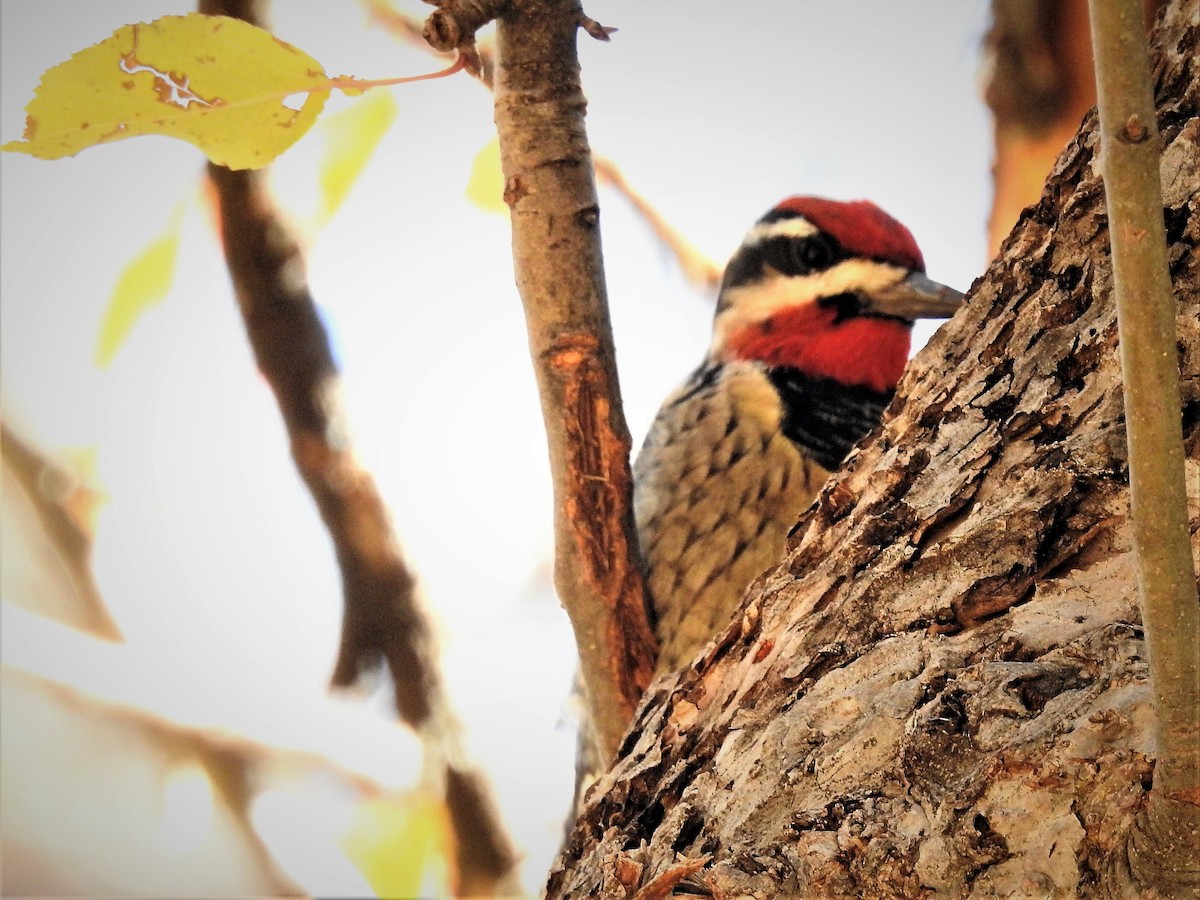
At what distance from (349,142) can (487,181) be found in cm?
18

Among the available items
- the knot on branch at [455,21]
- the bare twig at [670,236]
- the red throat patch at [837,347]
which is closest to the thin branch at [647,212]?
the bare twig at [670,236]

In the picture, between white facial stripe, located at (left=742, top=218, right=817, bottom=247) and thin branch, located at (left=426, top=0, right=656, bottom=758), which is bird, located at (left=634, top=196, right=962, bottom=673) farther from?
thin branch, located at (left=426, top=0, right=656, bottom=758)

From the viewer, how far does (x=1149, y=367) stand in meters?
0.40

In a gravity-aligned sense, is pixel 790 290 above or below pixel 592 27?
below

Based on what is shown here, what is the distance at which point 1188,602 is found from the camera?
0.41 metres

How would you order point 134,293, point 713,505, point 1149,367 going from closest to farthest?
1. point 1149,367
2. point 713,505
3. point 134,293


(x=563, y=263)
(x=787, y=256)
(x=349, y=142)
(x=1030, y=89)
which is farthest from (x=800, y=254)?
(x=349, y=142)

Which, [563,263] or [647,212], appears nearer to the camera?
[563,263]

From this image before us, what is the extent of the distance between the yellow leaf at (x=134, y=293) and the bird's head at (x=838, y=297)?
700mm

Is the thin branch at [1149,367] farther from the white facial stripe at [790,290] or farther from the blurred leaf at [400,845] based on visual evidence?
the blurred leaf at [400,845]

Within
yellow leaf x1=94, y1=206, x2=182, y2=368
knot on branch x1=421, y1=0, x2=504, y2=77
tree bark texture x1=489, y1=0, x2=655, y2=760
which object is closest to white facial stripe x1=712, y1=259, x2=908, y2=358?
tree bark texture x1=489, y1=0, x2=655, y2=760

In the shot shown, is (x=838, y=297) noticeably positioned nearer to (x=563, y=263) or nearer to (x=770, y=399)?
(x=770, y=399)

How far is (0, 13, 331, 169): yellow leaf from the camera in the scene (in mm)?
812

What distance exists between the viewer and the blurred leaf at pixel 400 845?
1526 millimetres
